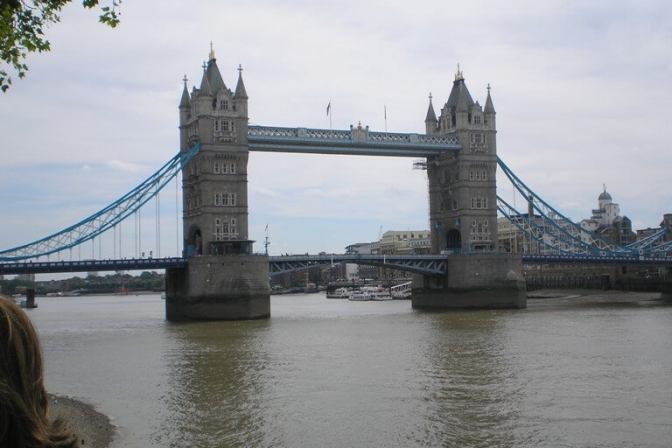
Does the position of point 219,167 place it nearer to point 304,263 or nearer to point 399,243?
point 304,263

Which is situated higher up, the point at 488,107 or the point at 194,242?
the point at 488,107

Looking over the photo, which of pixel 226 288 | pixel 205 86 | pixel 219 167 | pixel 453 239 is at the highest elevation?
pixel 205 86

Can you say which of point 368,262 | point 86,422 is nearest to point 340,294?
point 368,262

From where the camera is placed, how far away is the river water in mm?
17469

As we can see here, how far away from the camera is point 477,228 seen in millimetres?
66875

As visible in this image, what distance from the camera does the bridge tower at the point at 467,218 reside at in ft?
208

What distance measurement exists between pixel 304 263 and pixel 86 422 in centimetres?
4198

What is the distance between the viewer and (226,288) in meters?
53.1

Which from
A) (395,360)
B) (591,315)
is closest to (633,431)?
(395,360)

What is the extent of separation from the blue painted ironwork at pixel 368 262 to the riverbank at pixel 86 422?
36.7 m

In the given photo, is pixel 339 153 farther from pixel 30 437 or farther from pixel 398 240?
pixel 398 240

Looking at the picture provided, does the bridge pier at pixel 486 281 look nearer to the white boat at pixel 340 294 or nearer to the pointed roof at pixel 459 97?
the pointed roof at pixel 459 97

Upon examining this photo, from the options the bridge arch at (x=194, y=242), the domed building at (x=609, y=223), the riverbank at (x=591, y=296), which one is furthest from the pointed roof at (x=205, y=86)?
the domed building at (x=609, y=223)

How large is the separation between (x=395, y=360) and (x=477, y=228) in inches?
1513
